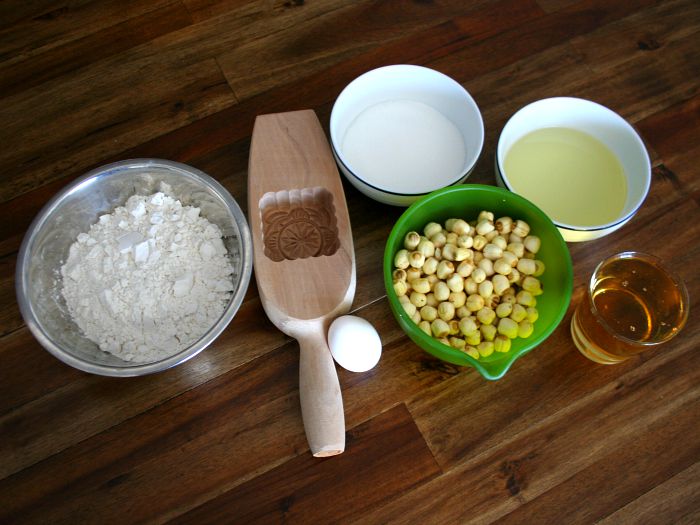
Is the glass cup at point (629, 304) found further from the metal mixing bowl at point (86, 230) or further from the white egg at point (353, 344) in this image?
the metal mixing bowl at point (86, 230)

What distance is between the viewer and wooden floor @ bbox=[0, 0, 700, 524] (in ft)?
2.52

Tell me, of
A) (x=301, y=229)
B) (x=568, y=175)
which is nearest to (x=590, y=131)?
(x=568, y=175)

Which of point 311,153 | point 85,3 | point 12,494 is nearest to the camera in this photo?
point 12,494

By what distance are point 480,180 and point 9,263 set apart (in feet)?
2.22

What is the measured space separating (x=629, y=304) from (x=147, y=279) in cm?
62

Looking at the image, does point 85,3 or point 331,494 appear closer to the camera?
point 331,494

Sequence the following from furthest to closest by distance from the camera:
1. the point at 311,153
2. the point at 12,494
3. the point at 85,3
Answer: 1. the point at 85,3
2. the point at 311,153
3. the point at 12,494

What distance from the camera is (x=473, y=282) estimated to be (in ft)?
2.61

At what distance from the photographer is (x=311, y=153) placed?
870 mm

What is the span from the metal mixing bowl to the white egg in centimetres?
12

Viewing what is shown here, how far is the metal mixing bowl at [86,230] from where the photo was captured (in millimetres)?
732

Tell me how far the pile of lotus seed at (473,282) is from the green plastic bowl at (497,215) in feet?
0.04

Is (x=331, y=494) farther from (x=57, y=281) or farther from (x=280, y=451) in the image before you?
(x=57, y=281)

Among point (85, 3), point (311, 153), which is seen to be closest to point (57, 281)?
point (311, 153)
